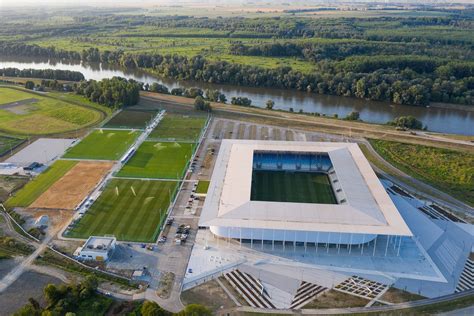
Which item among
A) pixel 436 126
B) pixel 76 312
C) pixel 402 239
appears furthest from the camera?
pixel 436 126

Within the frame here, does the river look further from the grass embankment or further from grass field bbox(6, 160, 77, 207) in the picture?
grass field bbox(6, 160, 77, 207)

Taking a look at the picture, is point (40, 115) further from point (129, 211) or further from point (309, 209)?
point (309, 209)

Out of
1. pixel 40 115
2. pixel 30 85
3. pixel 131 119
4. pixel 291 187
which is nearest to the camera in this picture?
pixel 291 187

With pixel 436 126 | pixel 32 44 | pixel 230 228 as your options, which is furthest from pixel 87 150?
pixel 32 44

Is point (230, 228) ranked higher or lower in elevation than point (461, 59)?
lower

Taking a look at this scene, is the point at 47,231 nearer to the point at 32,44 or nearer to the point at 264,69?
the point at 264,69

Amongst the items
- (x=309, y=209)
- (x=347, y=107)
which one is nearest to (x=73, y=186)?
(x=309, y=209)

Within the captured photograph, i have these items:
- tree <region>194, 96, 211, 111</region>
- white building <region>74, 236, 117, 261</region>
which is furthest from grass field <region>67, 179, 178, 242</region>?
tree <region>194, 96, 211, 111</region>

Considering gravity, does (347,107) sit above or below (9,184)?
above
